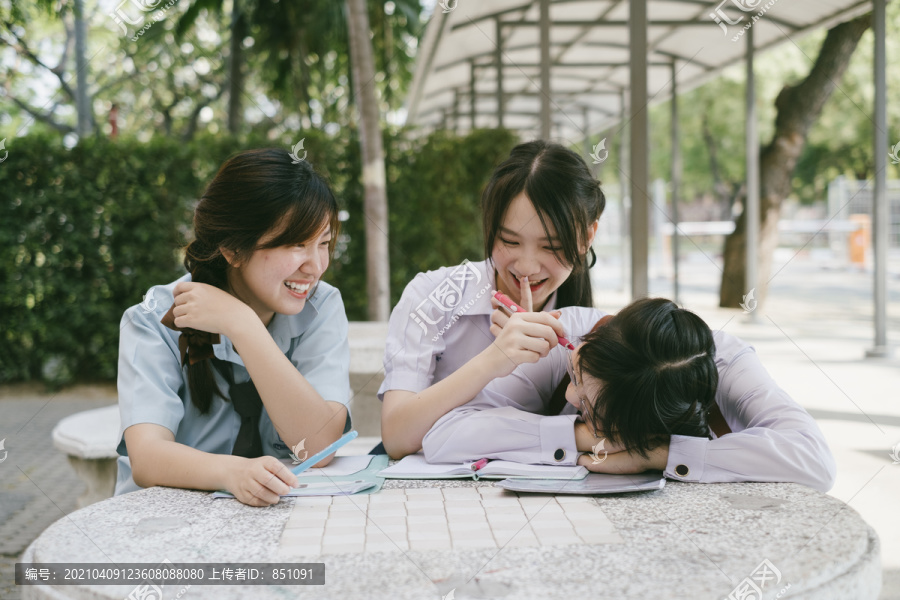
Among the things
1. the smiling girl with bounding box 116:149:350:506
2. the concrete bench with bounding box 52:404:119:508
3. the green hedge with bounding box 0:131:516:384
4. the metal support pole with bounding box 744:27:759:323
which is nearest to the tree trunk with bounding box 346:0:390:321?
the green hedge with bounding box 0:131:516:384

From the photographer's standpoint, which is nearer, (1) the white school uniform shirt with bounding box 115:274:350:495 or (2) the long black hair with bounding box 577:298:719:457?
(2) the long black hair with bounding box 577:298:719:457

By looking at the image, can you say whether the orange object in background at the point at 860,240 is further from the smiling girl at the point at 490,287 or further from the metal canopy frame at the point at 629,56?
the smiling girl at the point at 490,287

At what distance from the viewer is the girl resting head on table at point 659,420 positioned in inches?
62.8

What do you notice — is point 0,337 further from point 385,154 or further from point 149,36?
point 149,36

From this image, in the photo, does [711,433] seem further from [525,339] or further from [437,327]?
[437,327]

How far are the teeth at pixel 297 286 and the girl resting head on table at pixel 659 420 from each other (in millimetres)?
476

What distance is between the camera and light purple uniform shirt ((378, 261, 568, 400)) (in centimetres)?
205

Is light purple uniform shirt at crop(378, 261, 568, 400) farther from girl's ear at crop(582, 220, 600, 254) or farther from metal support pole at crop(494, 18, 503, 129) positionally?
metal support pole at crop(494, 18, 503, 129)

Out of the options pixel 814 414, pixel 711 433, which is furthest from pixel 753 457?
pixel 814 414

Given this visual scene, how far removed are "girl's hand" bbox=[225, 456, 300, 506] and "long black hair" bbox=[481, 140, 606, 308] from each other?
889 mm

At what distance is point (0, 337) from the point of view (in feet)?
25.2

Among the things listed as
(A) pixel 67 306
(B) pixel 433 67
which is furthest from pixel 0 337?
(B) pixel 433 67

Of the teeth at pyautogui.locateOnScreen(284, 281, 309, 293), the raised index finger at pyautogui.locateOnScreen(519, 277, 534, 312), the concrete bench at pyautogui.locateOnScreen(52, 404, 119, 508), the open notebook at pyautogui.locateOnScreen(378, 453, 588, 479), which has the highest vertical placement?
the teeth at pyautogui.locateOnScreen(284, 281, 309, 293)

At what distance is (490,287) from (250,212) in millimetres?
690
